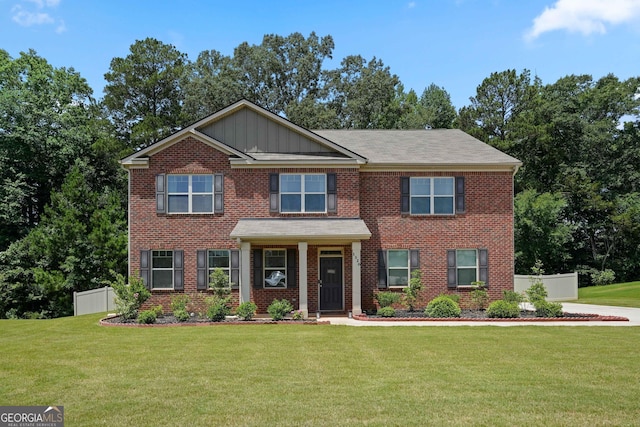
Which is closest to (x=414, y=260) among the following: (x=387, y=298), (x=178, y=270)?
(x=387, y=298)

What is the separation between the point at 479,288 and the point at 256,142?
1005cm

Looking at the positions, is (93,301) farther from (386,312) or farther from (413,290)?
(413,290)

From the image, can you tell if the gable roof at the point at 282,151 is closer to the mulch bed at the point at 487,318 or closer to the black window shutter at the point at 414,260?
the black window shutter at the point at 414,260

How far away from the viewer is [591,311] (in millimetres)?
23578

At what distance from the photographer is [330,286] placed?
23.2 meters

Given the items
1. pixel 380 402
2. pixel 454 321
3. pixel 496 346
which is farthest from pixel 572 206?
pixel 380 402

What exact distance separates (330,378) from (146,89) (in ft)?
130

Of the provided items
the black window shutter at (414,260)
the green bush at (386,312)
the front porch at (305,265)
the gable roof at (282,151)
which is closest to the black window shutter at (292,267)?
the front porch at (305,265)

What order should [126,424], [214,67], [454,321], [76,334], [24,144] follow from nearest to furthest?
[126,424] → [76,334] → [454,321] → [24,144] → [214,67]

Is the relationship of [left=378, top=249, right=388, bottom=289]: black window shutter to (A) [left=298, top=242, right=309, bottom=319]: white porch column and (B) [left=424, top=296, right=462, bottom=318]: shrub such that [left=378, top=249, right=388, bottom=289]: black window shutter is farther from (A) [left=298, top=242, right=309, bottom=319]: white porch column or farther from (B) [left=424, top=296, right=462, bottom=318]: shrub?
(A) [left=298, top=242, right=309, bottom=319]: white porch column

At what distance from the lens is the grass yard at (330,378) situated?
8.43m

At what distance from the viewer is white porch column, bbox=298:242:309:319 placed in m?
21.3

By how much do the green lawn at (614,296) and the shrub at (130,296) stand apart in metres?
19.8

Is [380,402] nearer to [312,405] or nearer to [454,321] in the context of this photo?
[312,405]
